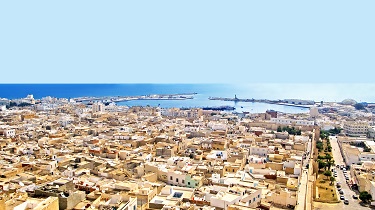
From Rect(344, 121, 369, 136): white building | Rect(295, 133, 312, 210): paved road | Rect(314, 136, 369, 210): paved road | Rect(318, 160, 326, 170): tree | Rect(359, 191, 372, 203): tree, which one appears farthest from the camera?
Rect(344, 121, 369, 136): white building

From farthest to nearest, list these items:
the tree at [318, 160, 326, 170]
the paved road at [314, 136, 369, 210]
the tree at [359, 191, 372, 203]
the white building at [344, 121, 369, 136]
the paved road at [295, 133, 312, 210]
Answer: the white building at [344, 121, 369, 136] < the tree at [318, 160, 326, 170] < the tree at [359, 191, 372, 203] < the paved road at [314, 136, 369, 210] < the paved road at [295, 133, 312, 210]

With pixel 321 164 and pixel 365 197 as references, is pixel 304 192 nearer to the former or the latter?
pixel 365 197

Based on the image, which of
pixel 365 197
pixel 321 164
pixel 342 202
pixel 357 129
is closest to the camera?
pixel 365 197

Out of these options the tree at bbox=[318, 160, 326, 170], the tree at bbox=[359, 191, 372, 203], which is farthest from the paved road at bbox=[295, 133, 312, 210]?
the tree at bbox=[359, 191, 372, 203]

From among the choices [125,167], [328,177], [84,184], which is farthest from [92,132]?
[328,177]

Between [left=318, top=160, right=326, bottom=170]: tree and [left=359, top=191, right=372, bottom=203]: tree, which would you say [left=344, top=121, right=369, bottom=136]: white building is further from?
[left=359, top=191, right=372, bottom=203]: tree

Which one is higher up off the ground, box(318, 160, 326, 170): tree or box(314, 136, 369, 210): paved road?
box(318, 160, 326, 170): tree

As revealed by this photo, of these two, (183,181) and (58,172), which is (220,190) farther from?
(58,172)

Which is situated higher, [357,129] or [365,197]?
[357,129]

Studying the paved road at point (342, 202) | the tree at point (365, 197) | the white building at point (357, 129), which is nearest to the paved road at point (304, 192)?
the paved road at point (342, 202)

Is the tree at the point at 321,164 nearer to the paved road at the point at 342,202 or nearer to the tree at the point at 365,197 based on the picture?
the paved road at the point at 342,202

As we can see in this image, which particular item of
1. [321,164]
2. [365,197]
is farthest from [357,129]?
[365,197]

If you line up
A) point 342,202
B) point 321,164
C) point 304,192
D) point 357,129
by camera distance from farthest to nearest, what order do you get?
point 357,129, point 321,164, point 342,202, point 304,192
